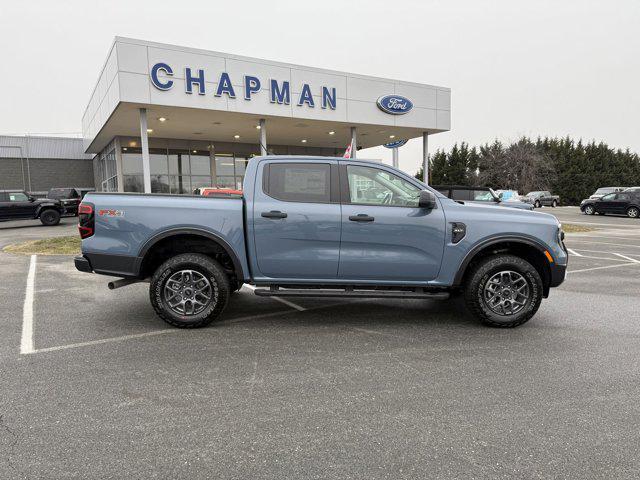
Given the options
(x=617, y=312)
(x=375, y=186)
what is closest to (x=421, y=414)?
(x=375, y=186)

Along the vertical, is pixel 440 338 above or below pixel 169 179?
below

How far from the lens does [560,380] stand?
11.8 ft

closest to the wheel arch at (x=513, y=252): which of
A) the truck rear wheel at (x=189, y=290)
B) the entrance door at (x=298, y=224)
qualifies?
the entrance door at (x=298, y=224)

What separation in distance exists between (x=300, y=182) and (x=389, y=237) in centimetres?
121

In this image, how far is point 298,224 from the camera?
190 inches

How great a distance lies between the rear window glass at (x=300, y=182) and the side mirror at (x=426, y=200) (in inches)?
40.5

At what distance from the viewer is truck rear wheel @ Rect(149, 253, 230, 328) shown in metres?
4.84

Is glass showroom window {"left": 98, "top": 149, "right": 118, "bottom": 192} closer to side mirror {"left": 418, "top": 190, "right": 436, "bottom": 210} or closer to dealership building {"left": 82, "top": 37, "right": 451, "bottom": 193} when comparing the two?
dealership building {"left": 82, "top": 37, "right": 451, "bottom": 193}

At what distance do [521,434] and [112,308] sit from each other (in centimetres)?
513

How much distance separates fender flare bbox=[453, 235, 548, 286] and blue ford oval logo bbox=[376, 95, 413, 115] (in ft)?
54.4

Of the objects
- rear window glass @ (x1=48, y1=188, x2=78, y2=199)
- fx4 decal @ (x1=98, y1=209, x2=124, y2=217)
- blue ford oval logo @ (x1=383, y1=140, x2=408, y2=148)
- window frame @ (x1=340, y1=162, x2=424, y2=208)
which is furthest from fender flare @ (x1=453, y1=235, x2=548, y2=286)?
blue ford oval logo @ (x1=383, y1=140, x2=408, y2=148)

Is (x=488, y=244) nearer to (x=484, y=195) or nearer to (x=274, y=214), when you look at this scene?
(x=274, y=214)

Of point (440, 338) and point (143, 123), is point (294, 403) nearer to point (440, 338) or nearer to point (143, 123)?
point (440, 338)

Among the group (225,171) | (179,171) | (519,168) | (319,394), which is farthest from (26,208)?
(519,168)
